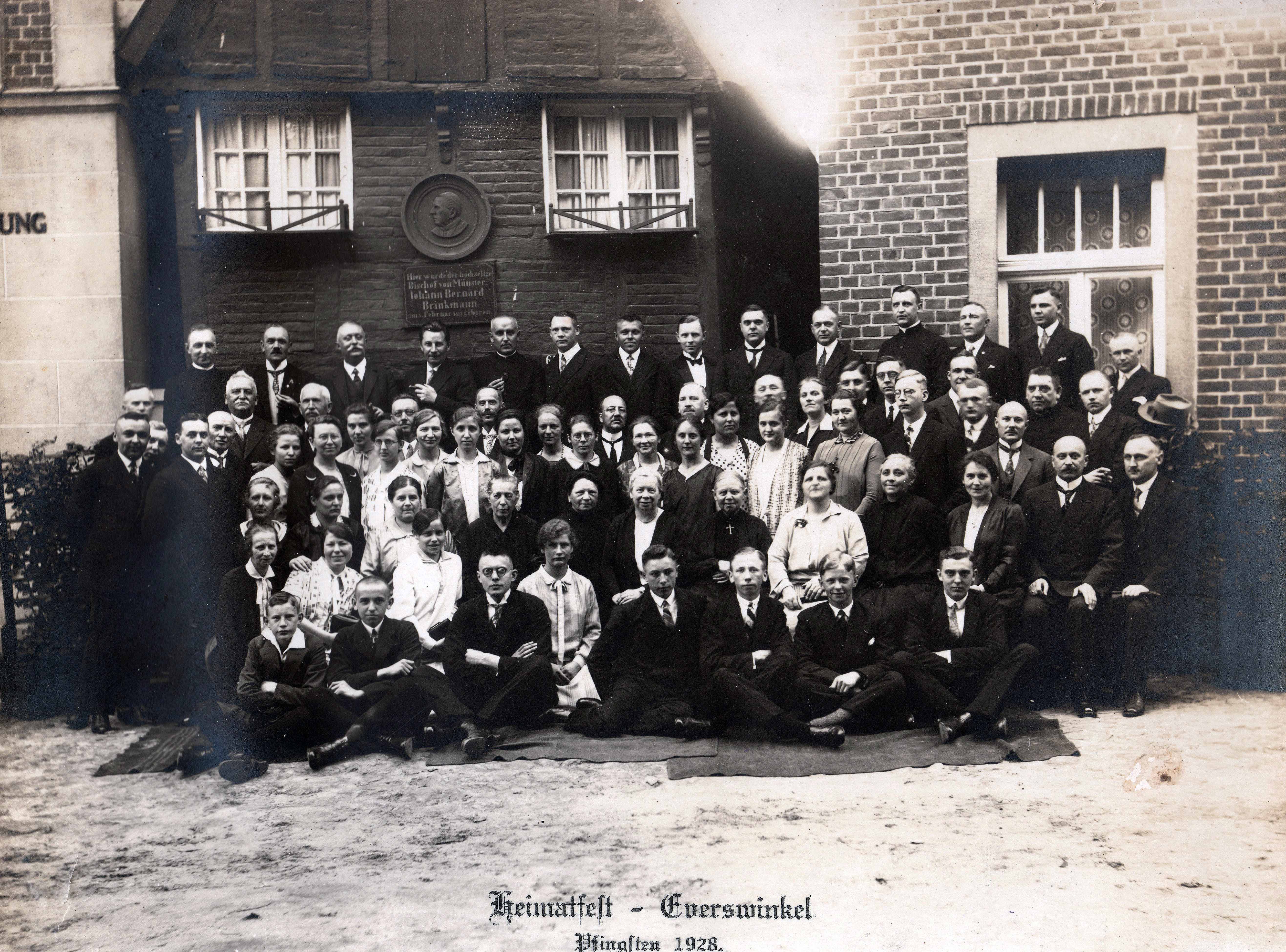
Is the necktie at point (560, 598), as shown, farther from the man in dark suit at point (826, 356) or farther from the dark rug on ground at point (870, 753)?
the man in dark suit at point (826, 356)

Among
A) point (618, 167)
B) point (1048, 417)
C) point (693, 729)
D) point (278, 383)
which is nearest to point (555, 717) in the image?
point (693, 729)

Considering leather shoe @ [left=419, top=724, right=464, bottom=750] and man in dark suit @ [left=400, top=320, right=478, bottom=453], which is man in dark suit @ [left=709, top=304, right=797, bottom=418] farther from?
leather shoe @ [left=419, top=724, right=464, bottom=750]

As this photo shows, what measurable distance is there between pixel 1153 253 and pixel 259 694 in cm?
594

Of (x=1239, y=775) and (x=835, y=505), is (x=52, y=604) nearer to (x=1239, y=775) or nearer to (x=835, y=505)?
(x=835, y=505)

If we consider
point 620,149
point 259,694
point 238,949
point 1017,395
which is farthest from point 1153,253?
point 238,949

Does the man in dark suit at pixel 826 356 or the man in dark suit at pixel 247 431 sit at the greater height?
the man in dark suit at pixel 826 356

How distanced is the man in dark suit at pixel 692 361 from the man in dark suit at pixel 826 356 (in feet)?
1.78

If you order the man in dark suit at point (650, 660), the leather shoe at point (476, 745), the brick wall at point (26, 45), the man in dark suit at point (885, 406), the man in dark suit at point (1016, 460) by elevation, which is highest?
the brick wall at point (26, 45)

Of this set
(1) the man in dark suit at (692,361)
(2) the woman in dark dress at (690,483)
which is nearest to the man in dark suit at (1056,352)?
(1) the man in dark suit at (692,361)

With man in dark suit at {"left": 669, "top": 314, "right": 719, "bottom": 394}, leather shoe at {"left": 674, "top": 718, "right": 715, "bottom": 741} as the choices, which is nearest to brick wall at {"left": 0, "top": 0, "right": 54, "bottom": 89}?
man in dark suit at {"left": 669, "top": 314, "right": 719, "bottom": 394}

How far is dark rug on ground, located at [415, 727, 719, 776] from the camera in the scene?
5281mm

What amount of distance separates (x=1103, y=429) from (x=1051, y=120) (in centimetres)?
225

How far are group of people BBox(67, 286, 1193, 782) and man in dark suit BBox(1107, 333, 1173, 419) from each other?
16mm

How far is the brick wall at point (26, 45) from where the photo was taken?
6.04 meters
